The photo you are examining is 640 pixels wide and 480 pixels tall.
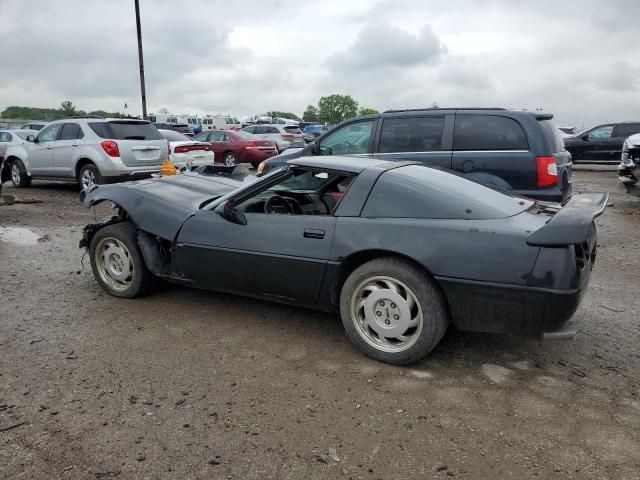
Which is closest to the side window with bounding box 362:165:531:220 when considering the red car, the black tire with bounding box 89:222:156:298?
the black tire with bounding box 89:222:156:298

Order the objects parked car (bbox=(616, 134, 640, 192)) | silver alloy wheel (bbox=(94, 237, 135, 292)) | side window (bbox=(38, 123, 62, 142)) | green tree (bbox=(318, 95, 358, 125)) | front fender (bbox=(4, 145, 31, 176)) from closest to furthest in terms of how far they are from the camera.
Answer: silver alloy wheel (bbox=(94, 237, 135, 292)) < parked car (bbox=(616, 134, 640, 192)) < side window (bbox=(38, 123, 62, 142)) < front fender (bbox=(4, 145, 31, 176)) < green tree (bbox=(318, 95, 358, 125))

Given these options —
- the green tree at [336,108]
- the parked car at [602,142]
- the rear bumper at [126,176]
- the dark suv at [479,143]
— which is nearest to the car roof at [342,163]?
the dark suv at [479,143]

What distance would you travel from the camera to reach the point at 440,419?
107 inches

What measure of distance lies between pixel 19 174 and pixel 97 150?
3669 mm

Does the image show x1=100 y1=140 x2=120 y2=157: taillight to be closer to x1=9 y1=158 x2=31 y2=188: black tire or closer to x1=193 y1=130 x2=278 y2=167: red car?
x1=9 y1=158 x2=31 y2=188: black tire

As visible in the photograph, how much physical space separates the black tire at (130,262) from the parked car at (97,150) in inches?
249

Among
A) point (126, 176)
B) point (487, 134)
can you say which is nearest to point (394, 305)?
point (487, 134)

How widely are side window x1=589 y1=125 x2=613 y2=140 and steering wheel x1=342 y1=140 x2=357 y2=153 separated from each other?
1359 centimetres

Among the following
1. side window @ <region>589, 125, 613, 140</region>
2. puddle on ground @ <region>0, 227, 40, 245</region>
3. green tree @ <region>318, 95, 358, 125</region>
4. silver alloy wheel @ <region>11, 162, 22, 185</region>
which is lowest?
puddle on ground @ <region>0, 227, 40, 245</region>

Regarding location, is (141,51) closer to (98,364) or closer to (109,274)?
(109,274)

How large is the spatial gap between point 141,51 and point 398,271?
22.9 m

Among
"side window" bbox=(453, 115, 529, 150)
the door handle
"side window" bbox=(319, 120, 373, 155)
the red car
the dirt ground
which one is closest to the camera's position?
the dirt ground

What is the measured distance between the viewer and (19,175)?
12.8 meters

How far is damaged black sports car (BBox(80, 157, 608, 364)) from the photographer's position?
9.60 ft
